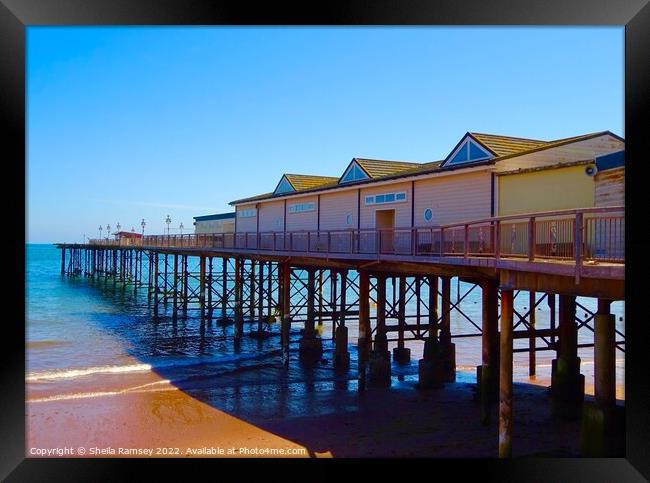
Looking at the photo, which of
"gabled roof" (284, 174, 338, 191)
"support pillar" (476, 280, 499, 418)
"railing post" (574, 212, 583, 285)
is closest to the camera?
"railing post" (574, 212, 583, 285)

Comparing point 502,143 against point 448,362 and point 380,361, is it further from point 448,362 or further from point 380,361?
point 380,361

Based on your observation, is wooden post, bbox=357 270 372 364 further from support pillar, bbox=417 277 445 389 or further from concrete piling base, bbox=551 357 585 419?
concrete piling base, bbox=551 357 585 419

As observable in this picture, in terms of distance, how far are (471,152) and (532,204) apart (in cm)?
258

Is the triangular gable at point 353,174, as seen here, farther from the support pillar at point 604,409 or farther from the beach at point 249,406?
the support pillar at point 604,409

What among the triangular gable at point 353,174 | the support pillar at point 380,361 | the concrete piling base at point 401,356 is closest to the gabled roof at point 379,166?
the triangular gable at point 353,174

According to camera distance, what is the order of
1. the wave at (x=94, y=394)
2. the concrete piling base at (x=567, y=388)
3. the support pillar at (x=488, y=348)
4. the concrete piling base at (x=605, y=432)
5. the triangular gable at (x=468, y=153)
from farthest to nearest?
the wave at (x=94, y=394) → the triangular gable at (x=468, y=153) → the concrete piling base at (x=567, y=388) → the support pillar at (x=488, y=348) → the concrete piling base at (x=605, y=432)

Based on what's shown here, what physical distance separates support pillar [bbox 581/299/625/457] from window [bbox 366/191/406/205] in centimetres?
739

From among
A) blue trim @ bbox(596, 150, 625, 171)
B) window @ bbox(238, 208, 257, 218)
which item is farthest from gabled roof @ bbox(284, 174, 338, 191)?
blue trim @ bbox(596, 150, 625, 171)

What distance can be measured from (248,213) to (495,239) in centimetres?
1711

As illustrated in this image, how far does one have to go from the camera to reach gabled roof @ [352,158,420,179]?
1795 cm

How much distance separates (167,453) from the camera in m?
11.2

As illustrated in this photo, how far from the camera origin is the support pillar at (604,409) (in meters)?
8.39
